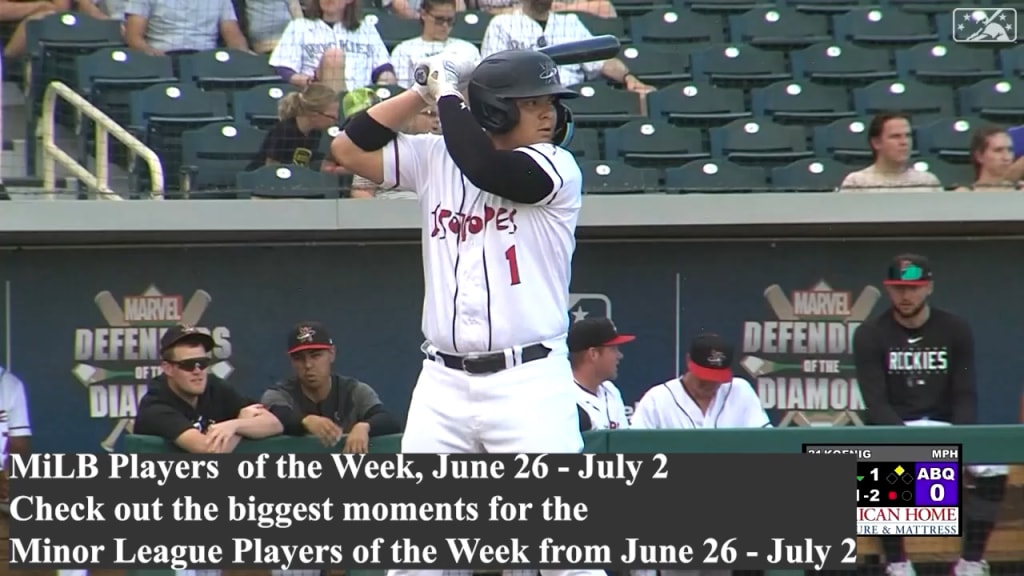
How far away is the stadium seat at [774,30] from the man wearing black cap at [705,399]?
2.63m

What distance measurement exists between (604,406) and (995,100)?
3.19m

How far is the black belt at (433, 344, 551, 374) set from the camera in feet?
12.7

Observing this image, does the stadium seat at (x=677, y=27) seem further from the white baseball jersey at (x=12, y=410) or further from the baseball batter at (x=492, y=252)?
the baseball batter at (x=492, y=252)

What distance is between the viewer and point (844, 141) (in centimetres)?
753

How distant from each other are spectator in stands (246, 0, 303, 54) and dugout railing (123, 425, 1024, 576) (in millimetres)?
3445

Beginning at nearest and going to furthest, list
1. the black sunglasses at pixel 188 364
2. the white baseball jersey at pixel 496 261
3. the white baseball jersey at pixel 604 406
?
the white baseball jersey at pixel 496 261
the black sunglasses at pixel 188 364
the white baseball jersey at pixel 604 406

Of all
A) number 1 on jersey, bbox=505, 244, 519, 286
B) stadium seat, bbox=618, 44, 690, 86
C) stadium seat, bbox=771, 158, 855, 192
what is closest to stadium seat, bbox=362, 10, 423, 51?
→ stadium seat, bbox=618, 44, 690, 86

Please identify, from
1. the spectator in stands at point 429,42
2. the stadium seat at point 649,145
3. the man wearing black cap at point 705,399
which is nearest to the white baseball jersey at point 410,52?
the spectator in stands at point 429,42

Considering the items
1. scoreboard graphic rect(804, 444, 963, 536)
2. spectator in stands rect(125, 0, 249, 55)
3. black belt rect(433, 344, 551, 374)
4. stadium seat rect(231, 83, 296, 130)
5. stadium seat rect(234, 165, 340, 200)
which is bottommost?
scoreboard graphic rect(804, 444, 963, 536)

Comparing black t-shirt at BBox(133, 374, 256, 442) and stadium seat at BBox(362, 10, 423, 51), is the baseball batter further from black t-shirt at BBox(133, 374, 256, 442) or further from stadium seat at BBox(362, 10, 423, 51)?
stadium seat at BBox(362, 10, 423, 51)

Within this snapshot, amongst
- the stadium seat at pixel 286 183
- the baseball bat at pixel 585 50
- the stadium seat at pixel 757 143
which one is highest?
the stadium seat at pixel 757 143

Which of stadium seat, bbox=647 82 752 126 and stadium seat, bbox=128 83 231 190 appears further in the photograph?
stadium seat, bbox=647 82 752 126

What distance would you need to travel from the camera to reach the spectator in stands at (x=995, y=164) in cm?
711

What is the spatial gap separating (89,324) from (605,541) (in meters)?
4.45
